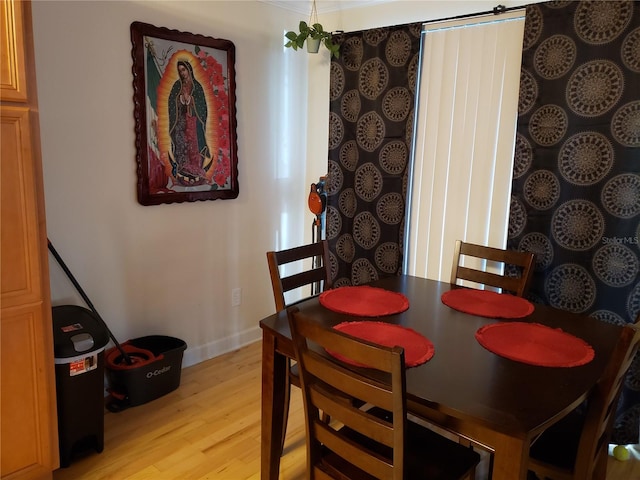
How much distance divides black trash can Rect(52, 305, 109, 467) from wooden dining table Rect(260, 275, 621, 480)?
0.82m

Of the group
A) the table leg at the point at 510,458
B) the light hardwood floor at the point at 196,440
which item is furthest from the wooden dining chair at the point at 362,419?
the light hardwood floor at the point at 196,440

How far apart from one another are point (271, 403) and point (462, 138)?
6.13 feet

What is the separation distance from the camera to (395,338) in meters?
1.68

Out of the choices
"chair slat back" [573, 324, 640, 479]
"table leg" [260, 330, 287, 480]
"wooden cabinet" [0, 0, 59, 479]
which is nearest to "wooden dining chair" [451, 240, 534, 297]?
"chair slat back" [573, 324, 640, 479]

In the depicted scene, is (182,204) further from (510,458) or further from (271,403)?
(510,458)

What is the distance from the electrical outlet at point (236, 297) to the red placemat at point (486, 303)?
1.63 metres

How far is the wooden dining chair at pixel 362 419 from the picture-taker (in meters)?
1.25

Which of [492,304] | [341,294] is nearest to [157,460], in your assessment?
[341,294]

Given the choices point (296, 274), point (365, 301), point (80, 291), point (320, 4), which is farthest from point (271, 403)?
point (320, 4)

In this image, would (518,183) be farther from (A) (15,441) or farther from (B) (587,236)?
(A) (15,441)

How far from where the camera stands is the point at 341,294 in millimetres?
2145

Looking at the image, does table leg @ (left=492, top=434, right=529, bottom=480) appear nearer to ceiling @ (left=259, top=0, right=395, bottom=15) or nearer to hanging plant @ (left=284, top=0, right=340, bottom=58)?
hanging plant @ (left=284, top=0, right=340, bottom=58)

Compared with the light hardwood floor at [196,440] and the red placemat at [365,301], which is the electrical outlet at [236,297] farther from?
the red placemat at [365,301]

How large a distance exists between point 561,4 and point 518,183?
87 cm
